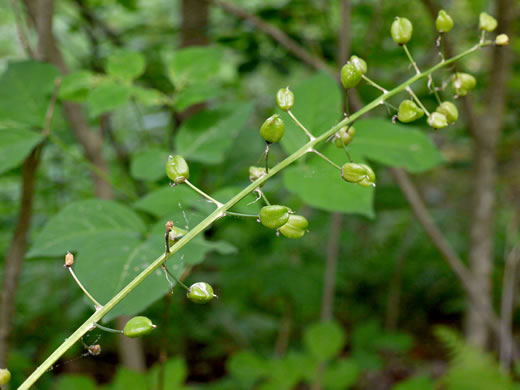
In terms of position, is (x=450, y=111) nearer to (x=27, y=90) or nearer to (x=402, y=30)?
(x=402, y=30)

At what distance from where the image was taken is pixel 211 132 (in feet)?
3.19

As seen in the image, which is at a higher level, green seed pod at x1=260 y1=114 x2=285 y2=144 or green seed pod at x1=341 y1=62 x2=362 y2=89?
green seed pod at x1=341 y1=62 x2=362 y2=89

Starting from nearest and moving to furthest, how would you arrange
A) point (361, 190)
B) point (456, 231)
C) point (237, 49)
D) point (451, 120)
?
point (451, 120)
point (361, 190)
point (237, 49)
point (456, 231)

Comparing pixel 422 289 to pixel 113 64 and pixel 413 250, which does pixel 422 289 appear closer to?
pixel 413 250

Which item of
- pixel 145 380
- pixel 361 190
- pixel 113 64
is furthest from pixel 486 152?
pixel 145 380

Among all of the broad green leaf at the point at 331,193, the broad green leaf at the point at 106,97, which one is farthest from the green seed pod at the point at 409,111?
the broad green leaf at the point at 106,97

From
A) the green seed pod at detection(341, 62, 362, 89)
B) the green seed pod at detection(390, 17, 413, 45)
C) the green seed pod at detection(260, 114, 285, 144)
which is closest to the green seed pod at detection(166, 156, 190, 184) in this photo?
the green seed pod at detection(260, 114, 285, 144)

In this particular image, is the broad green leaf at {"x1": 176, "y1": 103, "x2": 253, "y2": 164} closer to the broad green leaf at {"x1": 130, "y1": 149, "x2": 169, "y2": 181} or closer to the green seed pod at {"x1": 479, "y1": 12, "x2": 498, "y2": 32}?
the broad green leaf at {"x1": 130, "y1": 149, "x2": 169, "y2": 181}

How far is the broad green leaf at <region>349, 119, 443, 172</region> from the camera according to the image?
0.85 m

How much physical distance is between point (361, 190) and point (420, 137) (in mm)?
216

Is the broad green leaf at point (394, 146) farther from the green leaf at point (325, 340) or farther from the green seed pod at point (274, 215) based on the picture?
the green leaf at point (325, 340)

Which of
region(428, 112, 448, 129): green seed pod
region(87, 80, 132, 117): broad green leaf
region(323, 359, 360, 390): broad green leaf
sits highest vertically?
region(428, 112, 448, 129): green seed pod

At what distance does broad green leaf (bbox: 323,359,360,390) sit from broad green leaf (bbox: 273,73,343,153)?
1159 mm

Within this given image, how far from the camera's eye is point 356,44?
7.06 feet
